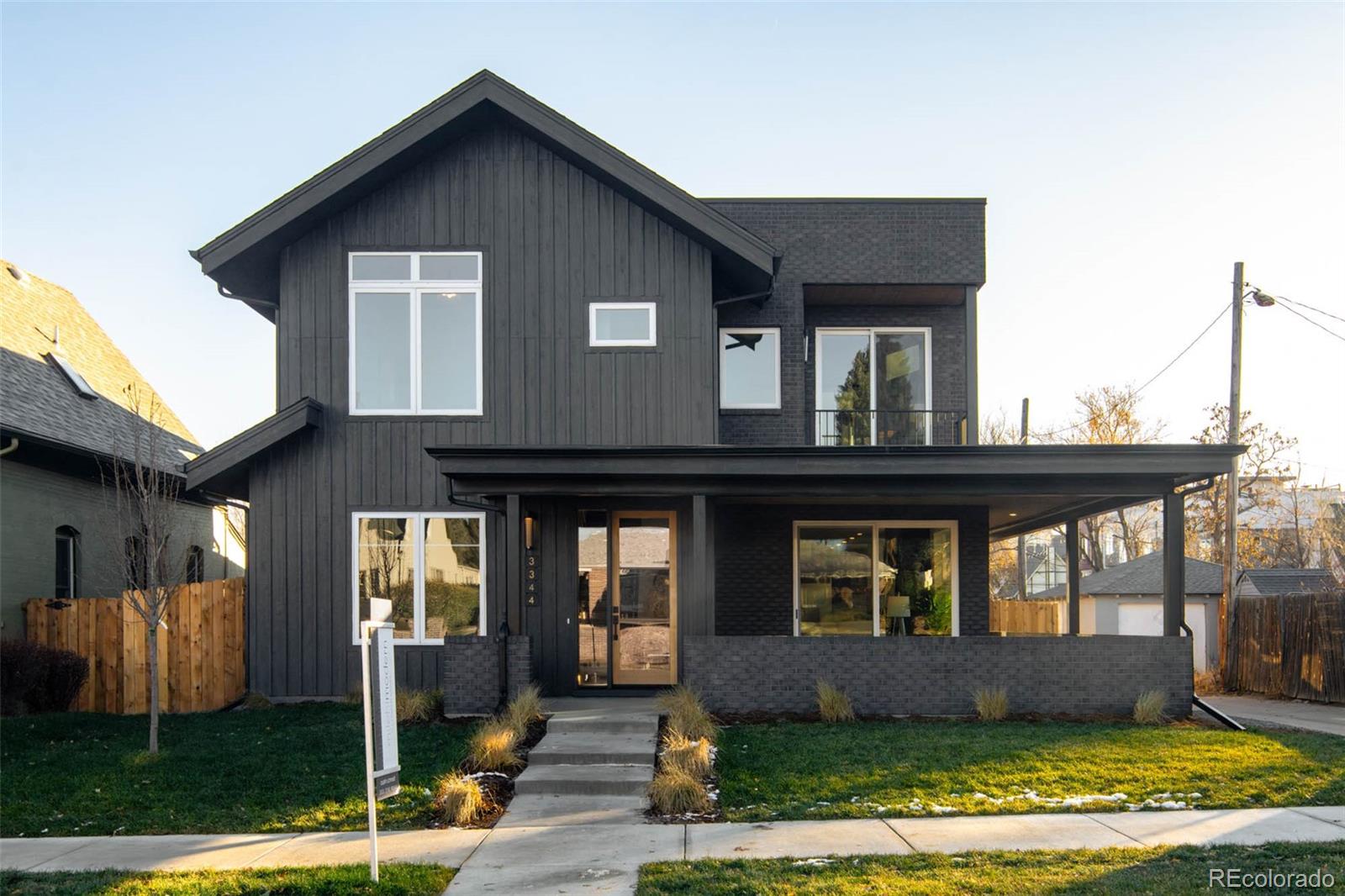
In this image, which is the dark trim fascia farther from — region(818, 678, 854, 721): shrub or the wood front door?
region(818, 678, 854, 721): shrub

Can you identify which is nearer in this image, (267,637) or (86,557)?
(267,637)

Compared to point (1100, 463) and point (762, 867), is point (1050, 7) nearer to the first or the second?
point (1100, 463)

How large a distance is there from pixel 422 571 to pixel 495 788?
5295 mm

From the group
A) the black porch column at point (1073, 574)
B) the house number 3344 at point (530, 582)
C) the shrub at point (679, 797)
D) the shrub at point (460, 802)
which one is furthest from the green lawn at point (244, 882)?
the black porch column at point (1073, 574)

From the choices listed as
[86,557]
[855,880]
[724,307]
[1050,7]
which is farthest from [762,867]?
[86,557]

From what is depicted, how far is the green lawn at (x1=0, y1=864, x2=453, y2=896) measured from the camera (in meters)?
6.63

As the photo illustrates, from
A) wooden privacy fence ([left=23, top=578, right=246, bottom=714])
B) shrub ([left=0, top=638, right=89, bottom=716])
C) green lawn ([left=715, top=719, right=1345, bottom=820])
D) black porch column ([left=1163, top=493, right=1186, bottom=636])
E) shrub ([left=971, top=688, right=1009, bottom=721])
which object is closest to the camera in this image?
green lawn ([left=715, top=719, right=1345, bottom=820])

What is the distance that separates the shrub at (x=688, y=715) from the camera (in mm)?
10469

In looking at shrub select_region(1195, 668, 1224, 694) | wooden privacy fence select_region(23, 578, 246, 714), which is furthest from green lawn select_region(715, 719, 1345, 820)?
shrub select_region(1195, 668, 1224, 694)

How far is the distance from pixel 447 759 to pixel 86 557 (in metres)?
10.4

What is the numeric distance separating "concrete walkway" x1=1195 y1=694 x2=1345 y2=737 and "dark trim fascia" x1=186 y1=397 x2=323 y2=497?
11875mm

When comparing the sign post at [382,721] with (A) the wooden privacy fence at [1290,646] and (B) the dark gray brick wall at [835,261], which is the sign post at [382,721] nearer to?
(B) the dark gray brick wall at [835,261]

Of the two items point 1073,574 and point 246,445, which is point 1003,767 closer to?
point 1073,574

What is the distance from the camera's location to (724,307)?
16125 millimetres
